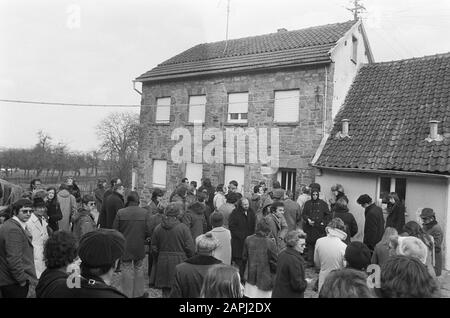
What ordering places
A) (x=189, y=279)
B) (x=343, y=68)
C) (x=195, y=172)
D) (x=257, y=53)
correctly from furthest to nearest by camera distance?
(x=195, y=172), (x=257, y=53), (x=343, y=68), (x=189, y=279)

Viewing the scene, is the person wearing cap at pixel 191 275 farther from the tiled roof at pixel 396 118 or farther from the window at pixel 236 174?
the window at pixel 236 174

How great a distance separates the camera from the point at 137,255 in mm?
6199

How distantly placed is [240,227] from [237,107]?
8.04 m

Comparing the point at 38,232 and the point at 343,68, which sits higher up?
the point at 343,68

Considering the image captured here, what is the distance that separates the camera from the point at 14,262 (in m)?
4.29

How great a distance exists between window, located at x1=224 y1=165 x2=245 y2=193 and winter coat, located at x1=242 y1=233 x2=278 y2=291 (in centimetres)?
857

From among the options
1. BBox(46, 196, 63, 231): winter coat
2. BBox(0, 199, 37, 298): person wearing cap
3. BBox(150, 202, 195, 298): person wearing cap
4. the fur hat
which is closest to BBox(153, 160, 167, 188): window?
BBox(46, 196, 63, 231): winter coat

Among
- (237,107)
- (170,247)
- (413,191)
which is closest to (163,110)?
(237,107)

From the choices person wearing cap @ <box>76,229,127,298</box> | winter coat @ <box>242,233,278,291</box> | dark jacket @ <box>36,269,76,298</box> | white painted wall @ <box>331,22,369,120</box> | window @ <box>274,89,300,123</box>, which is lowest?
winter coat @ <box>242,233,278,291</box>

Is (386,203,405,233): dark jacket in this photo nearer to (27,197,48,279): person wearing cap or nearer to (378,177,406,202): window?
(378,177,406,202): window

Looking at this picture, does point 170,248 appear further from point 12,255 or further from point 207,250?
point 12,255

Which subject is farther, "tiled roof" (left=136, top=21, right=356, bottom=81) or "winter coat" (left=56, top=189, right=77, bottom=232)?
"tiled roof" (left=136, top=21, right=356, bottom=81)

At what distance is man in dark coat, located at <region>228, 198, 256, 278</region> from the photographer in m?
7.04

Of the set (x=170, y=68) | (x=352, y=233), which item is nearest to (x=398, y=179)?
(x=352, y=233)
